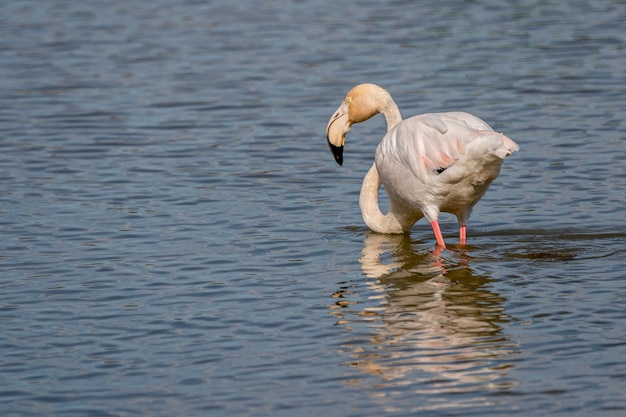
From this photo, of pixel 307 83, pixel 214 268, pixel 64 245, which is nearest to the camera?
pixel 214 268

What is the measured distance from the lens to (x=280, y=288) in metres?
7.81

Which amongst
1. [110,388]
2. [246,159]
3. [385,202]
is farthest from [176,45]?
[110,388]

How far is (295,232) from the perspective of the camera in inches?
365

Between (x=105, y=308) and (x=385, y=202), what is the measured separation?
376 cm

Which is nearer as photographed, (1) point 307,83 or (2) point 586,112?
(2) point 586,112

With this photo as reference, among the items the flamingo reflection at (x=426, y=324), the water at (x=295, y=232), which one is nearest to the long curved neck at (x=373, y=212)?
the water at (x=295, y=232)

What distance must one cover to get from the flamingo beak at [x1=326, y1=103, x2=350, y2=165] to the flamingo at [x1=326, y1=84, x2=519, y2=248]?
0.31 meters

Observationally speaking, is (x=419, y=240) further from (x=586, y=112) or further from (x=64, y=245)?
(x=586, y=112)

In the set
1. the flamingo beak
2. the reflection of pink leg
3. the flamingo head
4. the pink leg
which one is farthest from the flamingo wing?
the flamingo beak

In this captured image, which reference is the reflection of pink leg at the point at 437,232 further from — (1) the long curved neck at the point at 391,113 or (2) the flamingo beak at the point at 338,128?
(2) the flamingo beak at the point at 338,128

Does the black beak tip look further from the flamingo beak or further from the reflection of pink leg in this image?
the reflection of pink leg

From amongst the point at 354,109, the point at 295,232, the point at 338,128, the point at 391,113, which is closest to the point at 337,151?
the point at 338,128

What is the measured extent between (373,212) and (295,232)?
2.12 ft

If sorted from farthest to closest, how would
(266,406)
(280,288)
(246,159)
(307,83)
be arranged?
(307,83), (246,159), (280,288), (266,406)
